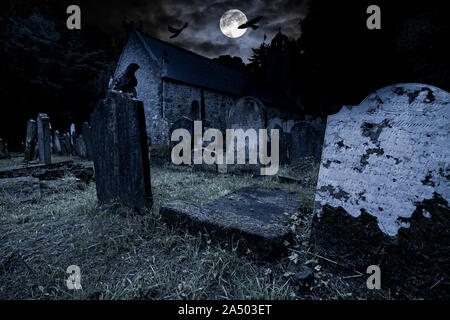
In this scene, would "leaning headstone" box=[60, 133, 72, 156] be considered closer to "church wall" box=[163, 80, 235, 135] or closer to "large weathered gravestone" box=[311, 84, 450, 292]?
"church wall" box=[163, 80, 235, 135]

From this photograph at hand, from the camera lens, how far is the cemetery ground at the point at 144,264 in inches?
51.0

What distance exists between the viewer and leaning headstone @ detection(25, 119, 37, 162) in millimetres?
6137

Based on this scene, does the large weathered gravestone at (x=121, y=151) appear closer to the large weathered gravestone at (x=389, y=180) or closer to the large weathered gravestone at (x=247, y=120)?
the large weathered gravestone at (x=389, y=180)

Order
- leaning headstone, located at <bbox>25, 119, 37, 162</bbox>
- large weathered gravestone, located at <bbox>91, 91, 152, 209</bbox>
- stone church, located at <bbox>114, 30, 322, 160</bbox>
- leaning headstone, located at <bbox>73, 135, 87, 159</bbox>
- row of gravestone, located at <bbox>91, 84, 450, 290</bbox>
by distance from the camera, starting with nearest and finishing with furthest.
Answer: row of gravestone, located at <bbox>91, 84, 450, 290</bbox>, large weathered gravestone, located at <bbox>91, 91, 152, 209</bbox>, leaning headstone, located at <bbox>25, 119, 37, 162</bbox>, leaning headstone, located at <bbox>73, 135, 87, 159</bbox>, stone church, located at <bbox>114, 30, 322, 160</bbox>

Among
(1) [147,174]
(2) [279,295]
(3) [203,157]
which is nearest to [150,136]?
(3) [203,157]

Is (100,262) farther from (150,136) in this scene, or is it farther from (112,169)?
(150,136)

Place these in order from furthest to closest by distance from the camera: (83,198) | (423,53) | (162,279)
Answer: (423,53), (83,198), (162,279)

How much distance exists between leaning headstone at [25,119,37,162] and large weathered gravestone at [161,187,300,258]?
22.6 feet

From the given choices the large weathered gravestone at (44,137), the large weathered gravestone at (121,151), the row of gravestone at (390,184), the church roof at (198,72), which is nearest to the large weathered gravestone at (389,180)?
the row of gravestone at (390,184)

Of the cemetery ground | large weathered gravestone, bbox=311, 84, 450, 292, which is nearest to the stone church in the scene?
large weathered gravestone, bbox=311, 84, 450, 292

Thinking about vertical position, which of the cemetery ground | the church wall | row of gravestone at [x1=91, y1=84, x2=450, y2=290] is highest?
the church wall

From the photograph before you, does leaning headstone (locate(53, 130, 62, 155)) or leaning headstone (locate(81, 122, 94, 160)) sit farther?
leaning headstone (locate(53, 130, 62, 155))

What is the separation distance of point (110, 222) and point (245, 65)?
36.2 m

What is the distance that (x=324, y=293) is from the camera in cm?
129
